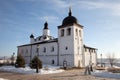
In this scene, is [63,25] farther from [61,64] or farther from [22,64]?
[22,64]

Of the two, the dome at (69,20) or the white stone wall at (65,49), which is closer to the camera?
the white stone wall at (65,49)

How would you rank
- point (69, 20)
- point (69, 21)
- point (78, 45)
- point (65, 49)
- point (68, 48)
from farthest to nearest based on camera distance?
point (69, 20), point (69, 21), point (78, 45), point (65, 49), point (68, 48)

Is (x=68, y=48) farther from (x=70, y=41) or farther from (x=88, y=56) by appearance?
(x=88, y=56)

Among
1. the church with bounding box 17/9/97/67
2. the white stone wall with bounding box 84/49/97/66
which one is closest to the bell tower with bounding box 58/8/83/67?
the church with bounding box 17/9/97/67

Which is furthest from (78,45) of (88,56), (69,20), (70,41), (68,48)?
(69,20)

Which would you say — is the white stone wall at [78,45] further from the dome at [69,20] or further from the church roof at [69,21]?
the dome at [69,20]

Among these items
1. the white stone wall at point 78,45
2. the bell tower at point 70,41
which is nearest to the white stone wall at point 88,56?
the white stone wall at point 78,45

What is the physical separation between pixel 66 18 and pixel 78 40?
6.45 metres

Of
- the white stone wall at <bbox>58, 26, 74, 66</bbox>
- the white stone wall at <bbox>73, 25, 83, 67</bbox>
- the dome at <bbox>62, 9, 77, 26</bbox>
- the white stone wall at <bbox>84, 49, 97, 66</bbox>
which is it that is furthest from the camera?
the white stone wall at <bbox>84, 49, 97, 66</bbox>

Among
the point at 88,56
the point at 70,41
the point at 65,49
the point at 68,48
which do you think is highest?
the point at 70,41

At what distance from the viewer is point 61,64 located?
113 ft

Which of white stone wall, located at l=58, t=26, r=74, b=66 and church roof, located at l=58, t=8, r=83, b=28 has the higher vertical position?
church roof, located at l=58, t=8, r=83, b=28

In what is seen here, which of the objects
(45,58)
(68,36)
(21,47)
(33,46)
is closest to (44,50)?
(45,58)

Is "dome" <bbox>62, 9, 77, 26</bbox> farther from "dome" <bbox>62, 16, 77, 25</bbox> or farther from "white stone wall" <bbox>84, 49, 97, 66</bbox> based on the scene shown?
"white stone wall" <bbox>84, 49, 97, 66</bbox>
